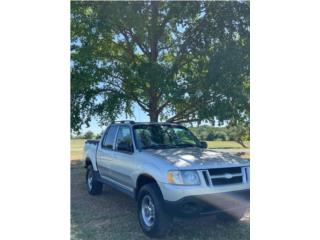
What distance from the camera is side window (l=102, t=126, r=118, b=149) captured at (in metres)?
5.87

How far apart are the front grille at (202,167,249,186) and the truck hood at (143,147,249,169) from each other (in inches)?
2.8

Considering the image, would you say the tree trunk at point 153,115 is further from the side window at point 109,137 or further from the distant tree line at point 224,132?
the side window at point 109,137

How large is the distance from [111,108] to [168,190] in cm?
462

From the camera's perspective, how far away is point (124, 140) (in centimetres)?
535

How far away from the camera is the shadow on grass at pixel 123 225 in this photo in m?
4.38

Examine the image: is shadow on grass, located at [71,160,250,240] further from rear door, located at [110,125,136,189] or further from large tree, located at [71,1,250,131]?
large tree, located at [71,1,250,131]

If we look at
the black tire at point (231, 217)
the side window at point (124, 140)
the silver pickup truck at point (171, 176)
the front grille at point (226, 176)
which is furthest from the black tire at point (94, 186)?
the front grille at point (226, 176)

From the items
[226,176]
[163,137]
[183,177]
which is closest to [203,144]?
[163,137]

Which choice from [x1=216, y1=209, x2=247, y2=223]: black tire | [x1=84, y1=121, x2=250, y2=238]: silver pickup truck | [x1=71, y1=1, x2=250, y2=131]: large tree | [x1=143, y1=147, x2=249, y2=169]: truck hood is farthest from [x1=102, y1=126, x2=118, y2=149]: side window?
[x1=216, y1=209, x2=247, y2=223]: black tire

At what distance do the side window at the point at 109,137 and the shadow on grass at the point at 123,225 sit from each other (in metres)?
1.20
